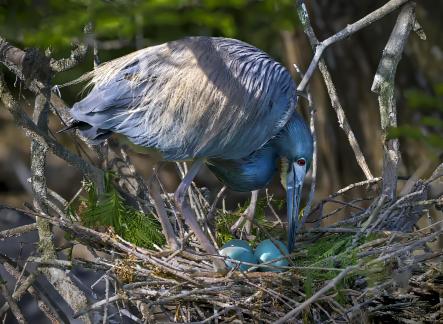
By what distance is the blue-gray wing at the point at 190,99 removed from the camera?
3.82 meters

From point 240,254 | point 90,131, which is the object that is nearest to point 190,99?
point 90,131

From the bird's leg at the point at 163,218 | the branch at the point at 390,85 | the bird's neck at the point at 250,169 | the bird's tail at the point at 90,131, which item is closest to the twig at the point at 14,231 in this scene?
the bird's tail at the point at 90,131

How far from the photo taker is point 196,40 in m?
3.99

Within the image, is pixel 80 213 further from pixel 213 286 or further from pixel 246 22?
pixel 246 22

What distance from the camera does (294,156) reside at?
4.21 meters

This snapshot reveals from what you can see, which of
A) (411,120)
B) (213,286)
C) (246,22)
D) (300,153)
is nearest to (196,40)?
(300,153)

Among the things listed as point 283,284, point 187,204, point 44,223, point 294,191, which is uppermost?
point 44,223

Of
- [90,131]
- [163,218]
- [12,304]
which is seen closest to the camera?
[12,304]

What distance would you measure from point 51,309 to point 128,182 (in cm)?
93

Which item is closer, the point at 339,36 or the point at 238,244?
the point at 238,244

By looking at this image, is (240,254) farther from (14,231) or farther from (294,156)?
(14,231)

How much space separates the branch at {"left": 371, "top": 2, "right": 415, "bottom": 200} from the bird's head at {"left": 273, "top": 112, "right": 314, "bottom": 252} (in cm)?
34

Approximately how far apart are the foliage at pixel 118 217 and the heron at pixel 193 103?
6.9 inches

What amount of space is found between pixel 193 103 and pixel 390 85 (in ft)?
3.14
